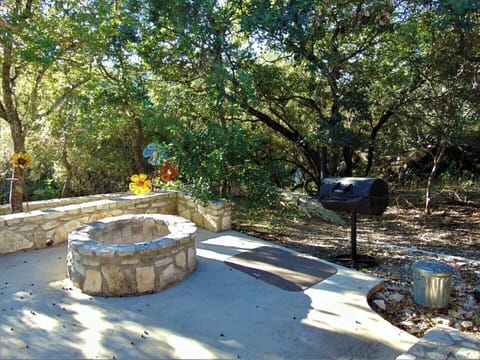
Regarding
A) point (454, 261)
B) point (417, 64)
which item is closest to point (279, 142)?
point (417, 64)

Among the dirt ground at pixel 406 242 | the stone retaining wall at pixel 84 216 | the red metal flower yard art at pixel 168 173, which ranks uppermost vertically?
the red metal flower yard art at pixel 168 173

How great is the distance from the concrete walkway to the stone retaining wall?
29.4 inches

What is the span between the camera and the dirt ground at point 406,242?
3.10 metres

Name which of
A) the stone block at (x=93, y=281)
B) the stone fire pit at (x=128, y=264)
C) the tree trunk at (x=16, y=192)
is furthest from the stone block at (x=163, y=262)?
the tree trunk at (x=16, y=192)

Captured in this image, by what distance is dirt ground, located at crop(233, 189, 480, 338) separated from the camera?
3.10m

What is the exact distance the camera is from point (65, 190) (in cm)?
938

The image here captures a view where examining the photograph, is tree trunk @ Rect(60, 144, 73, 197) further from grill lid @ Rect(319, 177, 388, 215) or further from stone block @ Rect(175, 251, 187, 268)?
grill lid @ Rect(319, 177, 388, 215)

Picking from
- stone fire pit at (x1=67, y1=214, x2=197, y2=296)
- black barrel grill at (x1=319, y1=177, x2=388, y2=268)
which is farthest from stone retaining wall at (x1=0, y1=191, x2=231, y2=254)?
black barrel grill at (x1=319, y1=177, x2=388, y2=268)

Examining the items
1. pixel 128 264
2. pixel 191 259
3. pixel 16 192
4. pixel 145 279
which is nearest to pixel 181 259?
pixel 191 259

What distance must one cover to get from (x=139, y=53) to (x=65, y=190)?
5.10 meters

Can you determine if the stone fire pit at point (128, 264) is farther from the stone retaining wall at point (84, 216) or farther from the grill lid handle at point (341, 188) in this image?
the grill lid handle at point (341, 188)

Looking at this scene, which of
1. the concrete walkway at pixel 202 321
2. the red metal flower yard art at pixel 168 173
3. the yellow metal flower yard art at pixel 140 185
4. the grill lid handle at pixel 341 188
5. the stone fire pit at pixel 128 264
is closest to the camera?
the concrete walkway at pixel 202 321

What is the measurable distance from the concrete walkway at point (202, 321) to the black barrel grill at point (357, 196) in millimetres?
707

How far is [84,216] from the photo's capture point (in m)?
5.07
